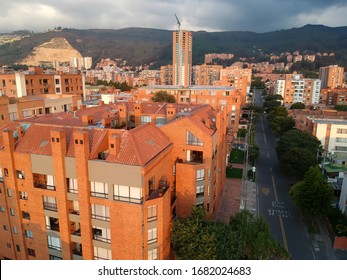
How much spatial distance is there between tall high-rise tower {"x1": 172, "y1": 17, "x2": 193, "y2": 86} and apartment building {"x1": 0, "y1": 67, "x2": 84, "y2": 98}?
3300 inches

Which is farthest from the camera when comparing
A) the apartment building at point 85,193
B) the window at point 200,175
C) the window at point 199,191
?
the window at point 199,191

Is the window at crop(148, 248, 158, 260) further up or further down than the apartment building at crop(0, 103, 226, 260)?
further down

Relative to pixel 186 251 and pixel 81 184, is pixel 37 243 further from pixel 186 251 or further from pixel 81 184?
pixel 186 251

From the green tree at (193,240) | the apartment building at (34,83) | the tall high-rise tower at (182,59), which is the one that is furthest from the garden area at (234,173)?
the tall high-rise tower at (182,59)

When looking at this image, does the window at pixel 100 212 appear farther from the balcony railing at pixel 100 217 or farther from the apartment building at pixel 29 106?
the apartment building at pixel 29 106

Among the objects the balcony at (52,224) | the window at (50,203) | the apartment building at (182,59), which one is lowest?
the balcony at (52,224)

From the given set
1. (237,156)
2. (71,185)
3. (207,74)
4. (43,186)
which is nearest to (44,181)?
(43,186)

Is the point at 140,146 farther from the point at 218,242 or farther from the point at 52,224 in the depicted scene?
the point at 52,224

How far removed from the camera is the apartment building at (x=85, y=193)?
1823 cm

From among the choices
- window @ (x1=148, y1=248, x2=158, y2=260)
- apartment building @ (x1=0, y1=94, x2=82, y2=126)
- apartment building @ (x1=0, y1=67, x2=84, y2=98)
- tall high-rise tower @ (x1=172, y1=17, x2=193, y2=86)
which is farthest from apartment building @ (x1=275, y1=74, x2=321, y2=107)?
window @ (x1=148, y1=248, x2=158, y2=260)

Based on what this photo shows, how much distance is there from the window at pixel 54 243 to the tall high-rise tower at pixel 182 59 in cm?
12805

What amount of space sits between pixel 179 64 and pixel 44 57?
11154 centimetres

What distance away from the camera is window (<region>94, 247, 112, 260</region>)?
1975 centimetres

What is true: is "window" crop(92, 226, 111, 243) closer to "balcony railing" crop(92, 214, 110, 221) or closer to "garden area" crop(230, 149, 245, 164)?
"balcony railing" crop(92, 214, 110, 221)
